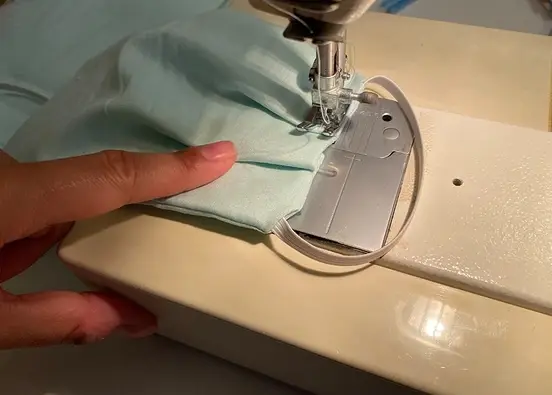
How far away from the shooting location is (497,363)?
38cm

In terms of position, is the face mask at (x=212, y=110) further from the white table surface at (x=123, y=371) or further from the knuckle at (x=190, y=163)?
the white table surface at (x=123, y=371)

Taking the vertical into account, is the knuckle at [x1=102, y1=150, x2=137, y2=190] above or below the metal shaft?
below

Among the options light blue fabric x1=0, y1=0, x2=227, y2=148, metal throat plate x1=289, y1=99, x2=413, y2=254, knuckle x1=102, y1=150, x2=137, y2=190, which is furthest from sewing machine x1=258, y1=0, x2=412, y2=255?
light blue fabric x1=0, y1=0, x2=227, y2=148

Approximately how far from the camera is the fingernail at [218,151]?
452 millimetres

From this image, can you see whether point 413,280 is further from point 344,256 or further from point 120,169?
point 120,169

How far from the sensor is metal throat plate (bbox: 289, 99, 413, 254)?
1.42ft

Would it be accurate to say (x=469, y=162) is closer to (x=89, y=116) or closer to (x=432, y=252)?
(x=432, y=252)

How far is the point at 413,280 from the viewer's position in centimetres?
42

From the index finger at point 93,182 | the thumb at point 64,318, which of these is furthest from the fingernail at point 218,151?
the thumb at point 64,318

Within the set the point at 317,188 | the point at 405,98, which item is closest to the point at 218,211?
the point at 317,188

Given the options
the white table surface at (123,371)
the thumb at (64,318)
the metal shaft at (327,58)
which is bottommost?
the white table surface at (123,371)

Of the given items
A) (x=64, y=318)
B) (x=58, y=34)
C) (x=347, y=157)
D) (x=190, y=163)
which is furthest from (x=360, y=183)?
(x=58, y=34)

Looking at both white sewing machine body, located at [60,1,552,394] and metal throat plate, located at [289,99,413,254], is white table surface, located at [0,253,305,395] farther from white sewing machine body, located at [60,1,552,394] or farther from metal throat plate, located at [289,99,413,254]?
metal throat plate, located at [289,99,413,254]

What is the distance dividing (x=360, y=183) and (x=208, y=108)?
14 cm
